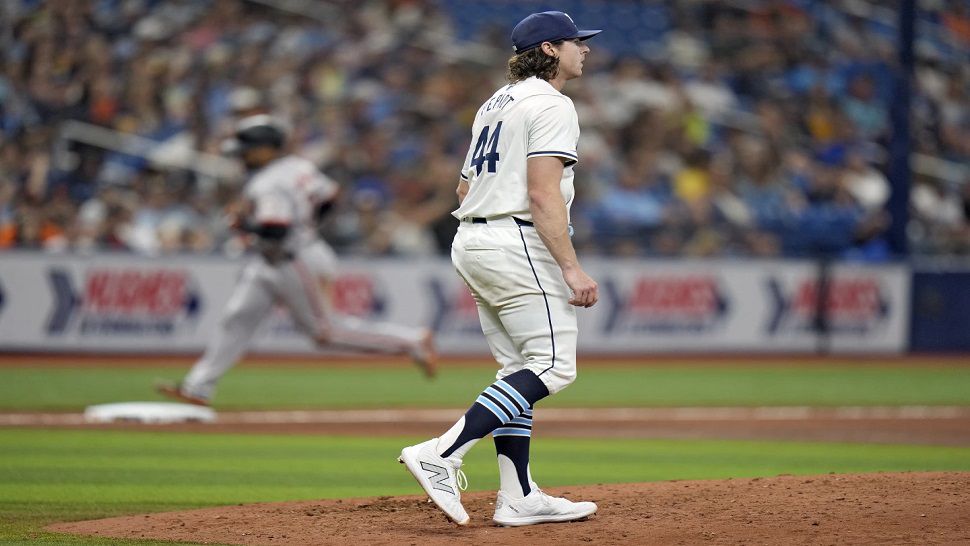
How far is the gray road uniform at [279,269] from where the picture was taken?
1093cm

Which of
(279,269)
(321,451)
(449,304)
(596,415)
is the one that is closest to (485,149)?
(321,451)

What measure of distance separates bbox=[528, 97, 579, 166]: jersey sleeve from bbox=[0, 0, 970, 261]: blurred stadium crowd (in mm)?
11686

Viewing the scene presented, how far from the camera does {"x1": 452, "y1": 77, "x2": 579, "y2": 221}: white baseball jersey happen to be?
547cm

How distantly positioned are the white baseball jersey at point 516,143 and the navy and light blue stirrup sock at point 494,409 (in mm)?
680

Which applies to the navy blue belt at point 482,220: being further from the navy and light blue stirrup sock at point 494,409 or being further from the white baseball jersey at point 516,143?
the navy and light blue stirrup sock at point 494,409

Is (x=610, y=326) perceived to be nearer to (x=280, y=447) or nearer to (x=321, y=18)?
(x=321, y=18)

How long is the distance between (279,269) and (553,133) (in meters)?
6.11

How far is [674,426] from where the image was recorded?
1120cm

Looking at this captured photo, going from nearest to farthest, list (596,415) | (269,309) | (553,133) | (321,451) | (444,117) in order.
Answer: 1. (553,133)
2. (321,451)
3. (269,309)
4. (596,415)
5. (444,117)

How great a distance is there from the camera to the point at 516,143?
5547 mm

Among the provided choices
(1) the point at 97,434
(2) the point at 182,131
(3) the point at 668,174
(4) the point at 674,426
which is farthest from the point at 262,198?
(3) the point at 668,174

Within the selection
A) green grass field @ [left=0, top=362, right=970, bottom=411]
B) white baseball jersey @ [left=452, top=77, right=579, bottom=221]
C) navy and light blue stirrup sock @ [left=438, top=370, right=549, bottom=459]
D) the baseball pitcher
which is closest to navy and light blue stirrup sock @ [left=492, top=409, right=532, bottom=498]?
the baseball pitcher

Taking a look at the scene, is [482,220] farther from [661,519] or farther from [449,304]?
[449,304]

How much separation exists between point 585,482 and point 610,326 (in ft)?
35.3
